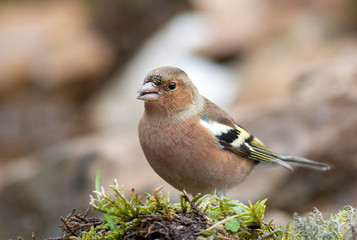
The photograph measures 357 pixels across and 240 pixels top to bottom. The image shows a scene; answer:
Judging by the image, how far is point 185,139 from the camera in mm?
4457

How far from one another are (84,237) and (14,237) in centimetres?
524

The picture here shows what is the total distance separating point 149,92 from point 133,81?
10836mm

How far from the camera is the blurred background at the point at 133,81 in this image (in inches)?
309

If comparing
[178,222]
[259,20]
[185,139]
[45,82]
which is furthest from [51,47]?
[178,222]

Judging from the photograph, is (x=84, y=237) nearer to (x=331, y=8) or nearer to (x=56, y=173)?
(x=56, y=173)

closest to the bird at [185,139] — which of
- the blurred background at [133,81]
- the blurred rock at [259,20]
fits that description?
the blurred background at [133,81]

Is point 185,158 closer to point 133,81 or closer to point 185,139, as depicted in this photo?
point 185,139

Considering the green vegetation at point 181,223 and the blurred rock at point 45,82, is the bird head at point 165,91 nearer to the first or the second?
the green vegetation at point 181,223

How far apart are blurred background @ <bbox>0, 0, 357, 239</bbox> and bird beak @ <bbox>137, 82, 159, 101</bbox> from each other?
10.1 feet

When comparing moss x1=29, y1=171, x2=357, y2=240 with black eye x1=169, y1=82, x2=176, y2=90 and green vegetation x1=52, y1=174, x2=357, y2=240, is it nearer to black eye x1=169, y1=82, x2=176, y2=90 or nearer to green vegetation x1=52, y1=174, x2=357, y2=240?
green vegetation x1=52, y1=174, x2=357, y2=240

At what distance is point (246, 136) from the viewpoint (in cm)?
549

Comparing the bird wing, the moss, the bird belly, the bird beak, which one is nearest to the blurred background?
the bird wing

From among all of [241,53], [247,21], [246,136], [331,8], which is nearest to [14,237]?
[246,136]

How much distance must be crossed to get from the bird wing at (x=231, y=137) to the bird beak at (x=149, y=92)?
0.54 meters
